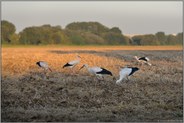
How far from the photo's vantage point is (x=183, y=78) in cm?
1786

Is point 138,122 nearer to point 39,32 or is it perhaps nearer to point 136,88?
point 136,88

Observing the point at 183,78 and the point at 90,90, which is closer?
the point at 90,90

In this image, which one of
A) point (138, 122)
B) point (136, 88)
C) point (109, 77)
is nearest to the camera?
point (138, 122)

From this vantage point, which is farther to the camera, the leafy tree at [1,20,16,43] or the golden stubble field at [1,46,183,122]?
the leafy tree at [1,20,16,43]

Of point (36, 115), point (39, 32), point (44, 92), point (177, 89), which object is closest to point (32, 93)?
point (44, 92)

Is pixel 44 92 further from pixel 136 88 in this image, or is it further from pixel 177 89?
pixel 177 89

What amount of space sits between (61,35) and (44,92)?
48398 millimetres

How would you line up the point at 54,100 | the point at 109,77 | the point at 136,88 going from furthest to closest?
1. the point at 109,77
2. the point at 136,88
3. the point at 54,100

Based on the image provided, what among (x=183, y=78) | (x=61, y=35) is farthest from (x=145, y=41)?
(x=183, y=78)

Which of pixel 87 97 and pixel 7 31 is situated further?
pixel 7 31

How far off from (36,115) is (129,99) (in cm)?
362

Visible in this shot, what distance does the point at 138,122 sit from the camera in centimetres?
1051

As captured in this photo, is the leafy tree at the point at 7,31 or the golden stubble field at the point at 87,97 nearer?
the golden stubble field at the point at 87,97

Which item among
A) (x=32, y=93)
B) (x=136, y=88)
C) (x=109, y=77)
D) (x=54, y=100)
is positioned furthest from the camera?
(x=109, y=77)
